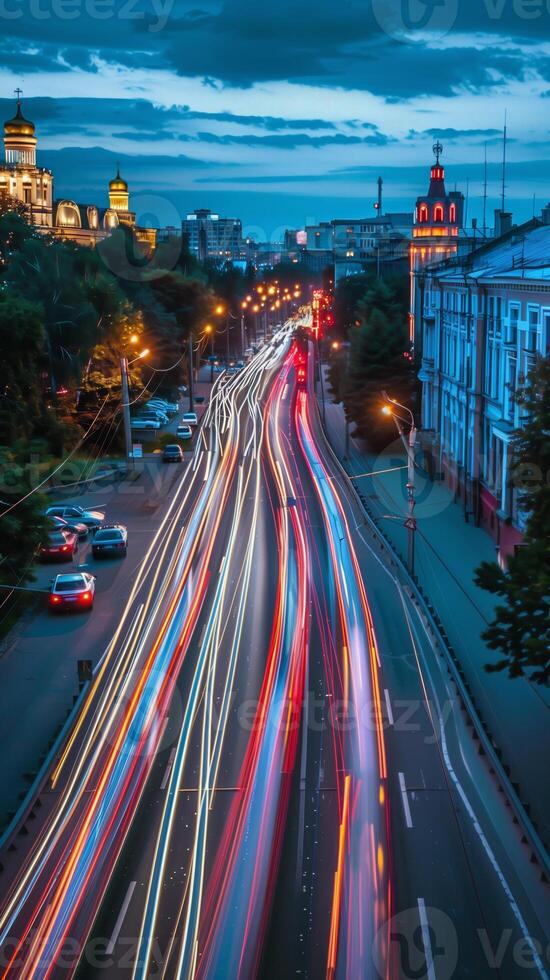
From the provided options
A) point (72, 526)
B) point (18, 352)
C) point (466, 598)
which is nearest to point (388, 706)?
point (466, 598)

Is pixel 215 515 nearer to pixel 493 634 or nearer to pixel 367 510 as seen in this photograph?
pixel 367 510

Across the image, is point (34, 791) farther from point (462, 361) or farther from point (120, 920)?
point (462, 361)

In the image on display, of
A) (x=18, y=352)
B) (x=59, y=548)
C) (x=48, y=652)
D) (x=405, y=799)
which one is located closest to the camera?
(x=405, y=799)

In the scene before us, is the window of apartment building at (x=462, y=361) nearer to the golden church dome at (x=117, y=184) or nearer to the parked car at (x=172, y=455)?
the parked car at (x=172, y=455)

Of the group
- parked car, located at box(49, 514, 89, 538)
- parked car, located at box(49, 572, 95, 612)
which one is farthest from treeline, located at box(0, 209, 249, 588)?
parked car, located at box(49, 572, 95, 612)

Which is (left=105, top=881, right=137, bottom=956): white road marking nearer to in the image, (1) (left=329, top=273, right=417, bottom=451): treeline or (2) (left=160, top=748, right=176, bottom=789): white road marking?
(2) (left=160, top=748, right=176, bottom=789): white road marking

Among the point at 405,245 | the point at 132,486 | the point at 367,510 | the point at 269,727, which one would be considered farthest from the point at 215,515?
the point at 405,245

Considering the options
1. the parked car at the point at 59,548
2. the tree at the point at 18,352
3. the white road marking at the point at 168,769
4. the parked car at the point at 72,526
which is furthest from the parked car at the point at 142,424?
the white road marking at the point at 168,769

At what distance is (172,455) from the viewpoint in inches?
1720

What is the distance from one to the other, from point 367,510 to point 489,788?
1850cm

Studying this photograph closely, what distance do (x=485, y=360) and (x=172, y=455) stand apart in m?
16.1

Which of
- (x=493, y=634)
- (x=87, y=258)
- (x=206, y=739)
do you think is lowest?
(x=206, y=739)

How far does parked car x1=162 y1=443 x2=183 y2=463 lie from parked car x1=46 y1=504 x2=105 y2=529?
10.9m

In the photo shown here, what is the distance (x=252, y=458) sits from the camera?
144 feet
